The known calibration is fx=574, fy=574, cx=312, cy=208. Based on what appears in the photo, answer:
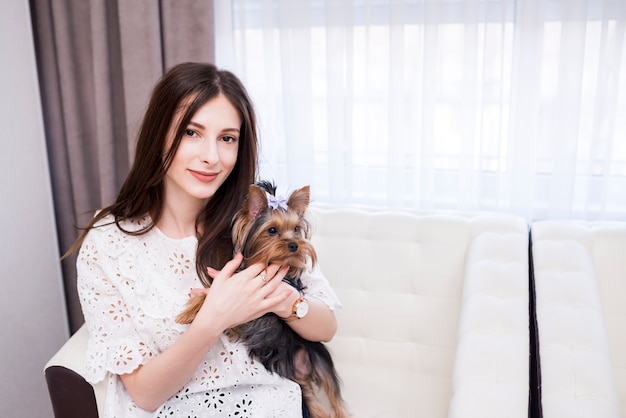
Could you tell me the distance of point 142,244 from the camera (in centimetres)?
168

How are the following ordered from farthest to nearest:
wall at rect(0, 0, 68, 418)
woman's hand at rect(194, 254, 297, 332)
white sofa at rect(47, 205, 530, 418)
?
wall at rect(0, 0, 68, 418) < white sofa at rect(47, 205, 530, 418) < woman's hand at rect(194, 254, 297, 332)

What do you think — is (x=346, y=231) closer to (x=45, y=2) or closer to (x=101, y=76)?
(x=101, y=76)

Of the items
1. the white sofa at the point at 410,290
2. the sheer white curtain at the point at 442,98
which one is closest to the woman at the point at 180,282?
the white sofa at the point at 410,290

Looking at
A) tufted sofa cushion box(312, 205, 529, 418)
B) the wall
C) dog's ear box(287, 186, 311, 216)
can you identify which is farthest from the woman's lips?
the wall

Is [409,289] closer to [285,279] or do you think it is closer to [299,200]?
[285,279]

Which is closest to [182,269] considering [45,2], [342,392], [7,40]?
[342,392]

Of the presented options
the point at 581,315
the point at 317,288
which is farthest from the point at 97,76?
the point at 581,315

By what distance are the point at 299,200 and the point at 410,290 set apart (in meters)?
0.79

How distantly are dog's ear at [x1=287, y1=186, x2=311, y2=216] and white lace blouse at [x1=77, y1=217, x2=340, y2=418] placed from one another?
14.8 inches

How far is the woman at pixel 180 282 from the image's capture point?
1515 millimetres

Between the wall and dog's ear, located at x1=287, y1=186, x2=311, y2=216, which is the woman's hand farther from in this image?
the wall

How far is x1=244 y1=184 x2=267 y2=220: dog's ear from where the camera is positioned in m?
1.51

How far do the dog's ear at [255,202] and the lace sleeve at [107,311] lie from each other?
380 millimetres

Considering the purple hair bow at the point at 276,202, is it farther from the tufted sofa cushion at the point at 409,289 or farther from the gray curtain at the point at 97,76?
the gray curtain at the point at 97,76
